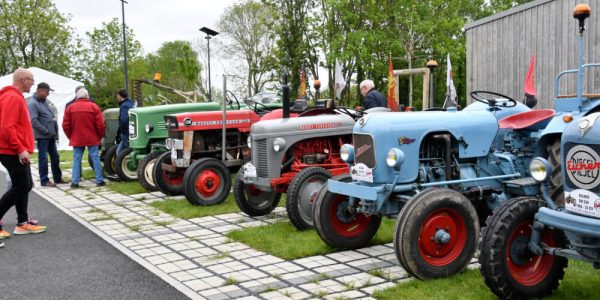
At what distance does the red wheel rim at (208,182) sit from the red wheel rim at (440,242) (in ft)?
13.8

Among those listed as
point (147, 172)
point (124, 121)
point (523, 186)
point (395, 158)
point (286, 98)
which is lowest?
point (147, 172)

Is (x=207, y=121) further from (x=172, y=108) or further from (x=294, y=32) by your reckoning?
(x=294, y=32)

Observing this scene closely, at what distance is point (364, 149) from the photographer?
5148 millimetres

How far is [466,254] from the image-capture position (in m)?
4.63

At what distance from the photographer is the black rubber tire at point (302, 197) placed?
620cm

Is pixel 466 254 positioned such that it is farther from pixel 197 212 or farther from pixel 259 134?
pixel 197 212

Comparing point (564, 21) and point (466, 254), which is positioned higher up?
point (564, 21)

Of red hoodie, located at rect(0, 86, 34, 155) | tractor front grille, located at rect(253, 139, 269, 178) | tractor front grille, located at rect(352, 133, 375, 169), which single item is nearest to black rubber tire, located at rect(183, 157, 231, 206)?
tractor front grille, located at rect(253, 139, 269, 178)

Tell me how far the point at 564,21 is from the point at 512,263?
23.0 feet

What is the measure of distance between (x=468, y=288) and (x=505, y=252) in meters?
0.55

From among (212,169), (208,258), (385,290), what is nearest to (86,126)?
(212,169)

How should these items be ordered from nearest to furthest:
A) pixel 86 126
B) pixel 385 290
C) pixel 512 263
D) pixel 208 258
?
pixel 512 263 → pixel 385 290 → pixel 208 258 → pixel 86 126

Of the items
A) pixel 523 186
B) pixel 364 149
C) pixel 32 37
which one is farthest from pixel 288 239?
pixel 32 37

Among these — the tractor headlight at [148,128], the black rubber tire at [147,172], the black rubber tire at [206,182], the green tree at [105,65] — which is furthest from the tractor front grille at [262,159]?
the green tree at [105,65]
